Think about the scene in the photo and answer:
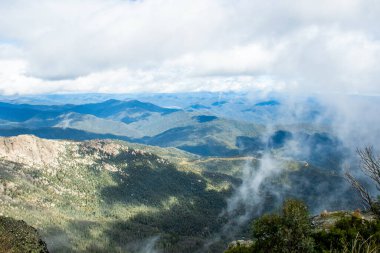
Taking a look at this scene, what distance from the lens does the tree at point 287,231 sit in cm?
6458

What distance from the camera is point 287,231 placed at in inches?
2581

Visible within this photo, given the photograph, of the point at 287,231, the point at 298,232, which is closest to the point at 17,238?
the point at 287,231

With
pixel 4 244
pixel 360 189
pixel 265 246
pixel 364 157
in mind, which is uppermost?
pixel 364 157

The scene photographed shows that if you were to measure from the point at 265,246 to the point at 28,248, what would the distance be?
115 meters

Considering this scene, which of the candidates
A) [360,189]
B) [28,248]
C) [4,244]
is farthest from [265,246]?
[28,248]

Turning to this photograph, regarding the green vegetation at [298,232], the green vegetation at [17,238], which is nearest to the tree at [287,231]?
the green vegetation at [298,232]

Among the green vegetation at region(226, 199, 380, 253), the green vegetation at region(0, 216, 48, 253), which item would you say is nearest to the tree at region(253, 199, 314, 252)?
the green vegetation at region(226, 199, 380, 253)

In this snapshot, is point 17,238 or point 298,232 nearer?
point 298,232

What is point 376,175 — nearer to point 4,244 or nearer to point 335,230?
point 335,230

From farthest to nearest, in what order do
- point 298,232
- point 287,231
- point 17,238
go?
point 17,238
point 298,232
point 287,231

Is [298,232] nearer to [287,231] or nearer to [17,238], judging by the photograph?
[287,231]

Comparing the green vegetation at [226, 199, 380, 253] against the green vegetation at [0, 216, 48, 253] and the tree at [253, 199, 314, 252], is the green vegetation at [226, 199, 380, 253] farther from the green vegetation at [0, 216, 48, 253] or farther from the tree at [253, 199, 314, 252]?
the green vegetation at [0, 216, 48, 253]

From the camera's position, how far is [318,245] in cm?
6669

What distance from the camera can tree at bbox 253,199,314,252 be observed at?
2543 inches
